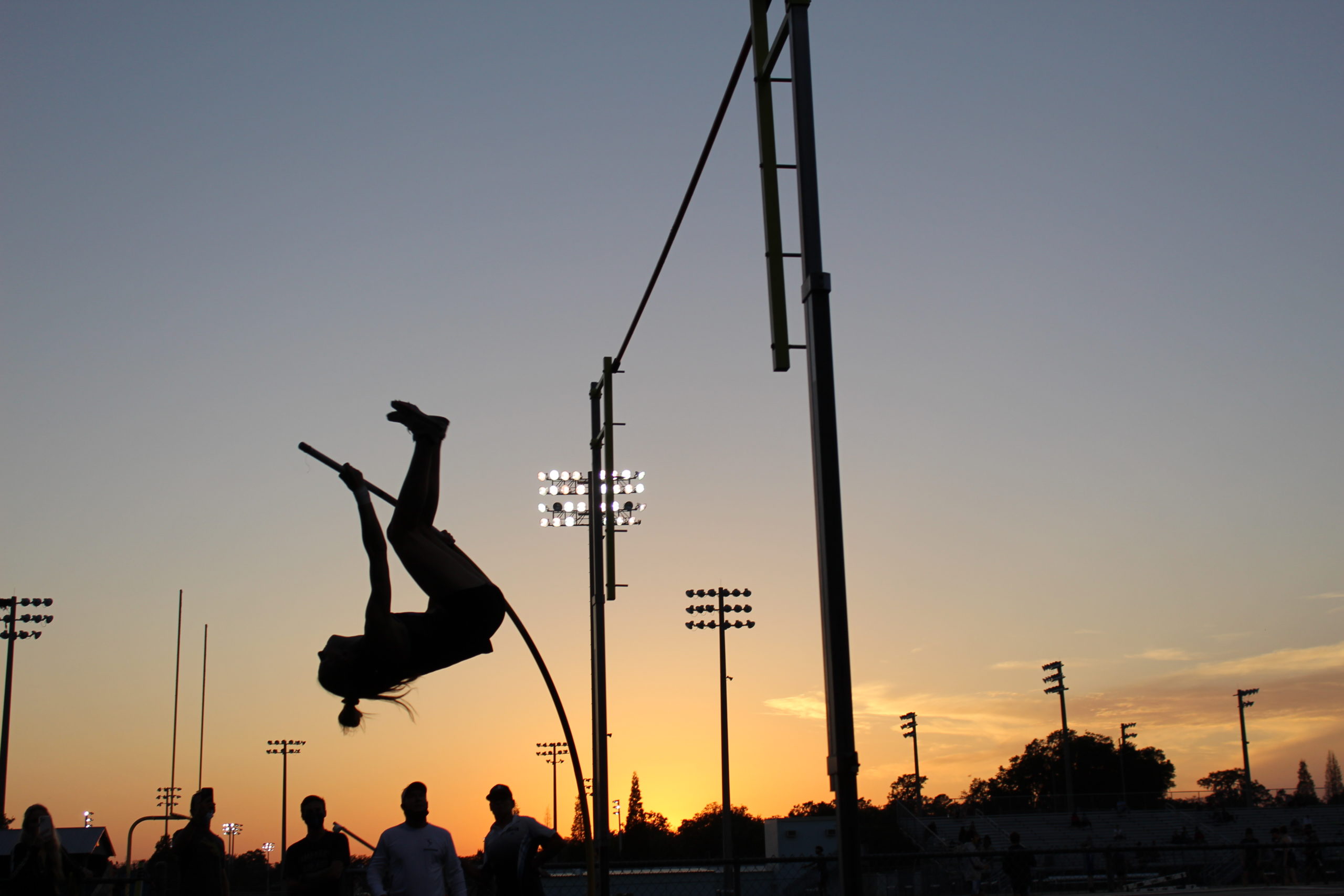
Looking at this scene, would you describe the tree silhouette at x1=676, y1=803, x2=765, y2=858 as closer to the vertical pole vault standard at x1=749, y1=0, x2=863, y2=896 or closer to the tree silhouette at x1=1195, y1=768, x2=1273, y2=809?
the tree silhouette at x1=1195, y1=768, x2=1273, y2=809

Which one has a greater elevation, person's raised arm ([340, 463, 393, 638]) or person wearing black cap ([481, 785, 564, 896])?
person's raised arm ([340, 463, 393, 638])

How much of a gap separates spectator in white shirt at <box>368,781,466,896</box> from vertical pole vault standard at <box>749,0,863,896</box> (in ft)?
7.24

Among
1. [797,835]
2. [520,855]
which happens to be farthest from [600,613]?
[797,835]

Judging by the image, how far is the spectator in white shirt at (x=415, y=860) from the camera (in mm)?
6102

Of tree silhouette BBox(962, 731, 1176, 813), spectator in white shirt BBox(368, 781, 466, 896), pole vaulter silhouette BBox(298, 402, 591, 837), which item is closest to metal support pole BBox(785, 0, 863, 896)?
pole vaulter silhouette BBox(298, 402, 591, 837)

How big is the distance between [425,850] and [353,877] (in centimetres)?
337

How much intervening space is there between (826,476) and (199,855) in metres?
4.50

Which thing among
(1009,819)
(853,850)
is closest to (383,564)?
(853,850)

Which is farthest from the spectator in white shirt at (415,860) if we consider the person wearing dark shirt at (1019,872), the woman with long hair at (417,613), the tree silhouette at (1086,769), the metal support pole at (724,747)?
the tree silhouette at (1086,769)

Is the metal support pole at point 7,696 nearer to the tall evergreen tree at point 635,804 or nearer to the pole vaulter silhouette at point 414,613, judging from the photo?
the pole vaulter silhouette at point 414,613

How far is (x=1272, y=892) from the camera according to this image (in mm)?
11625

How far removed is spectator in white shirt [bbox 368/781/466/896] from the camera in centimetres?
610

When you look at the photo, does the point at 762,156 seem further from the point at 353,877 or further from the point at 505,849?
the point at 353,877

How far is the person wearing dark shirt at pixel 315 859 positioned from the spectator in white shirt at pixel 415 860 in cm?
41
